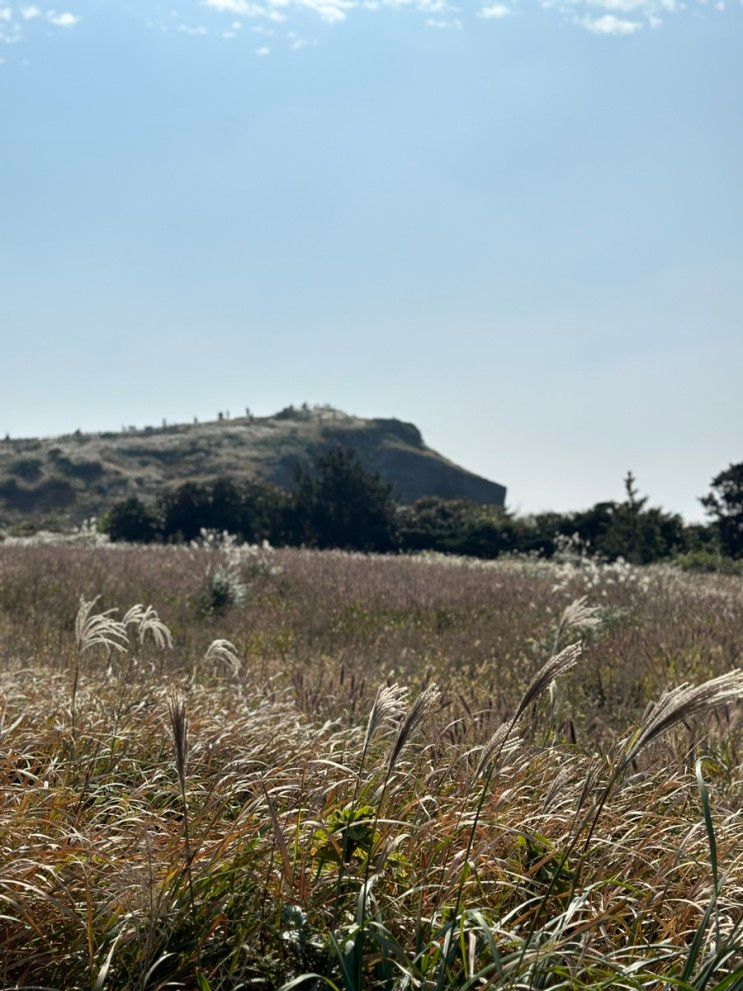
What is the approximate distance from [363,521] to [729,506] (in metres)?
13.1

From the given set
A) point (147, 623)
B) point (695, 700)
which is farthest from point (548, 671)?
point (147, 623)

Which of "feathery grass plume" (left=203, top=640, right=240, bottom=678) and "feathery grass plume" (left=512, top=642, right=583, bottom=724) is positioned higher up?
"feathery grass plume" (left=512, top=642, right=583, bottom=724)

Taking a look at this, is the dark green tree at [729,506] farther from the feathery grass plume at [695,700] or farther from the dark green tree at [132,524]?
the feathery grass plume at [695,700]

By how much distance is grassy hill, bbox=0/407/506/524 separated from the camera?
214 ft

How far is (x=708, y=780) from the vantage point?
16.4 feet

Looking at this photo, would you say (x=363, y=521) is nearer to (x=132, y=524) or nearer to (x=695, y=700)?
(x=132, y=524)

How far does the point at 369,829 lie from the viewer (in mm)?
3143

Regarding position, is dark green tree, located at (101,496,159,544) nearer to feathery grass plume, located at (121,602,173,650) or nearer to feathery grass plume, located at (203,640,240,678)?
feathery grass plume, located at (203,640,240,678)

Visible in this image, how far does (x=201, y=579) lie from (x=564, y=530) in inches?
860

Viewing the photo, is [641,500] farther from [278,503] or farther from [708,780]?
[708,780]

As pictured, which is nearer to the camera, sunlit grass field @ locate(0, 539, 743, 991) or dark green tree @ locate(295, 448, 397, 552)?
sunlit grass field @ locate(0, 539, 743, 991)

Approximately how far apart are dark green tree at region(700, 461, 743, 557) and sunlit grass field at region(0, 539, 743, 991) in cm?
2709

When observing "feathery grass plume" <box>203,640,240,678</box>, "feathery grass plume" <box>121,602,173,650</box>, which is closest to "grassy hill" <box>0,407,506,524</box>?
"feathery grass plume" <box>203,640,240,678</box>

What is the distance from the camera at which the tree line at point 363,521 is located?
3372 centimetres
